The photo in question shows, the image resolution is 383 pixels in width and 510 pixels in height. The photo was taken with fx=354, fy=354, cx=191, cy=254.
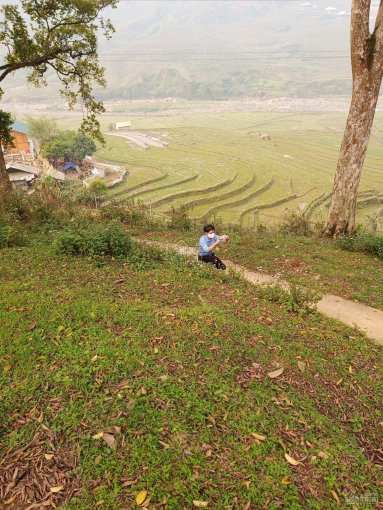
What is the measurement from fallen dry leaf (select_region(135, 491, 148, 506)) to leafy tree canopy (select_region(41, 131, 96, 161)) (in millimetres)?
54864

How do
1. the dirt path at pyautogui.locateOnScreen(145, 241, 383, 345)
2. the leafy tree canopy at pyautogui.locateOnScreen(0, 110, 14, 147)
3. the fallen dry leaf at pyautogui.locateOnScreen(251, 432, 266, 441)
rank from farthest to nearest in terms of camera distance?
the leafy tree canopy at pyautogui.locateOnScreen(0, 110, 14, 147) → the dirt path at pyautogui.locateOnScreen(145, 241, 383, 345) → the fallen dry leaf at pyautogui.locateOnScreen(251, 432, 266, 441)

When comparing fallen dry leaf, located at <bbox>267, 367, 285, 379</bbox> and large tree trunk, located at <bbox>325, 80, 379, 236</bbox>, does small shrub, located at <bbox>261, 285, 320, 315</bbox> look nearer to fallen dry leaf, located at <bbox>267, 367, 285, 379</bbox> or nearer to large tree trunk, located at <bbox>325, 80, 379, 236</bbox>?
fallen dry leaf, located at <bbox>267, 367, 285, 379</bbox>

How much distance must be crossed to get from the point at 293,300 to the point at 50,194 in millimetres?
8317

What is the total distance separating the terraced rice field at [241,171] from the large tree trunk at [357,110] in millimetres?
12379

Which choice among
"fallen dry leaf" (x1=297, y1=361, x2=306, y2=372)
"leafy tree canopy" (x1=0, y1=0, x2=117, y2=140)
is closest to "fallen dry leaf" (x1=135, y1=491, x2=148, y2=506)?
"fallen dry leaf" (x1=297, y1=361, x2=306, y2=372)

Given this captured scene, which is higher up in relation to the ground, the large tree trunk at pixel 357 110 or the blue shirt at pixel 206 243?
the large tree trunk at pixel 357 110

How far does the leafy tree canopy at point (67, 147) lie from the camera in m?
51.5

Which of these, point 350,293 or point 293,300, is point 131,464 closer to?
point 293,300

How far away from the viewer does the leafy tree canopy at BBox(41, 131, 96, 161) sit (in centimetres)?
5150

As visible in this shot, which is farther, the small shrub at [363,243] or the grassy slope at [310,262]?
the small shrub at [363,243]

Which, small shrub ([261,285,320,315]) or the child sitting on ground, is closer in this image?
small shrub ([261,285,320,315])

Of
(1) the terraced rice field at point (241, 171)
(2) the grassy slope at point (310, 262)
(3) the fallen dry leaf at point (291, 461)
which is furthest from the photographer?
(1) the terraced rice field at point (241, 171)

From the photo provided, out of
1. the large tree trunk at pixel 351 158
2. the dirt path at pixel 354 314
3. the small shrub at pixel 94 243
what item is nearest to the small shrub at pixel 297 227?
the large tree trunk at pixel 351 158

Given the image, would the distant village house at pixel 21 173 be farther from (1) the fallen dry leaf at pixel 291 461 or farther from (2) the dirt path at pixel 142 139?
(2) the dirt path at pixel 142 139
